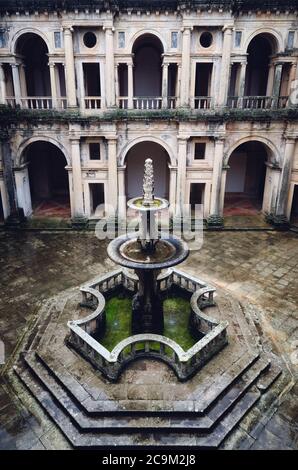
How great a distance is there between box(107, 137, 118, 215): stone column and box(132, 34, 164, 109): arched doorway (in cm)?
441

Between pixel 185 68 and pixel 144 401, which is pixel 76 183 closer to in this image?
pixel 185 68

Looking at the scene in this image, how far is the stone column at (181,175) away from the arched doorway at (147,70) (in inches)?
184

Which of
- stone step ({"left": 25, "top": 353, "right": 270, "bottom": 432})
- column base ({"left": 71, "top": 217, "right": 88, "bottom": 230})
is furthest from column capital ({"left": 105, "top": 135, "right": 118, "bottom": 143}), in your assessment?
stone step ({"left": 25, "top": 353, "right": 270, "bottom": 432})

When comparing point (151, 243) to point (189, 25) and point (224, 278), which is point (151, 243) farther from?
point (189, 25)

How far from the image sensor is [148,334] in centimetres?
1097

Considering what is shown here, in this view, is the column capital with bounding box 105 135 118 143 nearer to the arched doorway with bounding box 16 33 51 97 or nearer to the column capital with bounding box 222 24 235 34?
the arched doorway with bounding box 16 33 51 97

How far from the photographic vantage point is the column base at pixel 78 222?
2225cm


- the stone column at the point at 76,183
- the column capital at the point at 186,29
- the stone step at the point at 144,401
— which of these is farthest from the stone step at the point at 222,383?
the column capital at the point at 186,29

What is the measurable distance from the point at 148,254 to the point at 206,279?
5506 millimetres

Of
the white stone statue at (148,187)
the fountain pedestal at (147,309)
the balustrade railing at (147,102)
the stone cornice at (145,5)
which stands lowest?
the fountain pedestal at (147,309)

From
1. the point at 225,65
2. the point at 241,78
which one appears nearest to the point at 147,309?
the point at 225,65

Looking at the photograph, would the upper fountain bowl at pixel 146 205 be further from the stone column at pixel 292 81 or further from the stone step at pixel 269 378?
the stone column at pixel 292 81

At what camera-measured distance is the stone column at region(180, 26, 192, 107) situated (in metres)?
19.2

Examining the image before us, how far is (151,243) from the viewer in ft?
38.9
